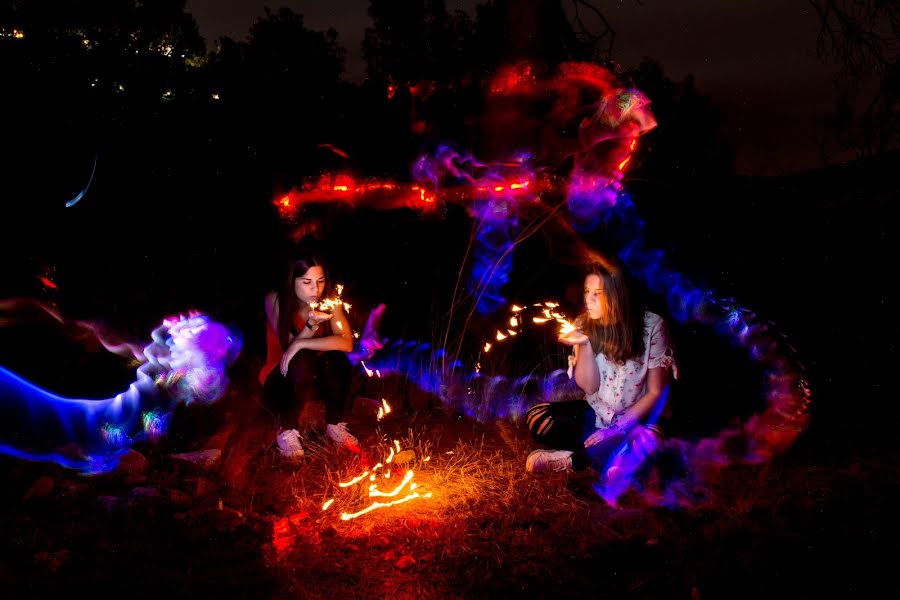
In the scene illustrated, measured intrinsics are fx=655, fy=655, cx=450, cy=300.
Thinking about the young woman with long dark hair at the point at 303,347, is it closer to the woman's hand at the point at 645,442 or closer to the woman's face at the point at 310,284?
the woman's face at the point at 310,284

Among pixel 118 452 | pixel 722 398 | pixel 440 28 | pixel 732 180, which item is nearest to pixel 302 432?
pixel 118 452

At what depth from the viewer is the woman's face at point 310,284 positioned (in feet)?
17.7

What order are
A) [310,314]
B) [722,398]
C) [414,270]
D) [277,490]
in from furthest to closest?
[414,270] < [722,398] < [310,314] < [277,490]

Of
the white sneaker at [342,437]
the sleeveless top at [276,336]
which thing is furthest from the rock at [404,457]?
the sleeveless top at [276,336]

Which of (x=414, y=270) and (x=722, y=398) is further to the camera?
(x=414, y=270)

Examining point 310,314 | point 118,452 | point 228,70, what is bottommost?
point 118,452

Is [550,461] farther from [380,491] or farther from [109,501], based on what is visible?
[109,501]

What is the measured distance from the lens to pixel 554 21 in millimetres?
7434

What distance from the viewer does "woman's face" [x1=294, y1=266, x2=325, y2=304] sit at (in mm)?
5395

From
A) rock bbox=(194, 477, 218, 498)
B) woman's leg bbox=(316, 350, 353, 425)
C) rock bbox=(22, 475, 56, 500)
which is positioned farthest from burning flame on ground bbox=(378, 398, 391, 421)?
rock bbox=(22, 475, 56, 500)

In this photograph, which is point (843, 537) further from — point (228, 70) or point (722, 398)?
point (228, 70)

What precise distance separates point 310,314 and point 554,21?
4463 millimetres

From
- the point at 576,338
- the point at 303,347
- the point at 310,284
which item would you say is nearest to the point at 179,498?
the point at 303,347

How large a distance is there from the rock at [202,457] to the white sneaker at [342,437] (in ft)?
3.01
